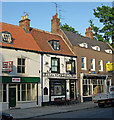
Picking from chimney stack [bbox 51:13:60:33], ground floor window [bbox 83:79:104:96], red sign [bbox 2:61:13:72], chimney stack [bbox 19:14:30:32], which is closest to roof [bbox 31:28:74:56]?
chimney stack [bbox 19:14:30:32]

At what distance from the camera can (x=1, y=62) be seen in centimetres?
2070

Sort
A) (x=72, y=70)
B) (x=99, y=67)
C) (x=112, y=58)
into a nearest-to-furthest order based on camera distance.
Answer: (x=72, y=70) < (x=99, y=67) < (x=112, y=58)

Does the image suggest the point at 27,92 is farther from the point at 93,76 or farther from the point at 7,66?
the point at 93,76

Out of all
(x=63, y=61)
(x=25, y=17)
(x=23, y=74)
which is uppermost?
(x=25, y=17)

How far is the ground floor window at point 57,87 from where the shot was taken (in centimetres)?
2538

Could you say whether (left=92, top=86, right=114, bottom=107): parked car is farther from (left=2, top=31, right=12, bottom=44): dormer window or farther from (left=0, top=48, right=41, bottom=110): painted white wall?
(left=2, top=31, right=12, bottom=44): dormer window

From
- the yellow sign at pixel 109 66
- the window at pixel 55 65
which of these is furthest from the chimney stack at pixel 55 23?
the yellow sign at pixel 109 66

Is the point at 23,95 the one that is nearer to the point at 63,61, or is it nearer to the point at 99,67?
the point at 63,61

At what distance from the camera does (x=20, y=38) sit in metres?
24.5

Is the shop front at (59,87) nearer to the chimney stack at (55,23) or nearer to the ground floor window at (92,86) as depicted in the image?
the ground floor window at (92,86)

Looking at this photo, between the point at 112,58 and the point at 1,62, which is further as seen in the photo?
the point at 112,58

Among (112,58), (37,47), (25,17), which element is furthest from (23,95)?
(112,58)

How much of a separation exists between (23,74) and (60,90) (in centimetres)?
597

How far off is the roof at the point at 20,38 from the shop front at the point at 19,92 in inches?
137
